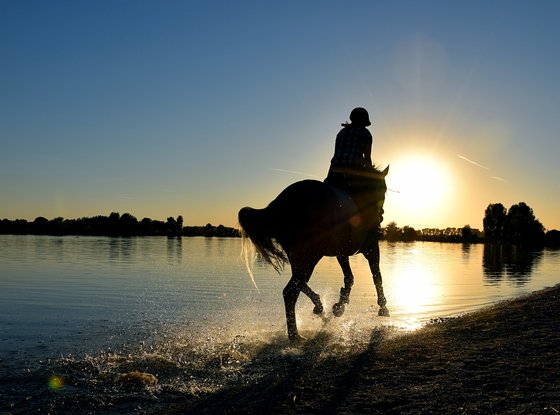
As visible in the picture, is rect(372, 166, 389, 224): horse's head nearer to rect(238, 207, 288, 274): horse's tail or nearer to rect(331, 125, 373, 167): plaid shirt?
rect(331, 125, 373, 167): plaid shirt

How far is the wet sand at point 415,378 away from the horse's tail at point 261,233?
1.61 m

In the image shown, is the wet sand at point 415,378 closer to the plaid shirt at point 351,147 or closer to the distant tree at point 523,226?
the plaid shirt at point 351,147

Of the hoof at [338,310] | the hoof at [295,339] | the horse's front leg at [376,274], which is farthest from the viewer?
the horse's front leg at [376,274]

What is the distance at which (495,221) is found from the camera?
142m

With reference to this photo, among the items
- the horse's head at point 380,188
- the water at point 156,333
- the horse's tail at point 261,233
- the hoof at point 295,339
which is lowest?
the water at point 156,333

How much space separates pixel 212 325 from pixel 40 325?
3.47 m

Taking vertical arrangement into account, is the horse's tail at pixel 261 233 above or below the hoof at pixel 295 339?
above

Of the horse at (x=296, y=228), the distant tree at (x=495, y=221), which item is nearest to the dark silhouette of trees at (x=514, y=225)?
the distant tree at (x=495, y=221)

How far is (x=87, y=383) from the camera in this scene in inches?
226

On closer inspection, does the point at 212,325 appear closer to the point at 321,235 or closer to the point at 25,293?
the point at 321,235

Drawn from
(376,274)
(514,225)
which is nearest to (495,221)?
(514,225)

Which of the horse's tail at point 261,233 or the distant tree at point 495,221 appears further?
the distant tree at point 495,221

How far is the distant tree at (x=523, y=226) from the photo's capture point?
126125 millimetres

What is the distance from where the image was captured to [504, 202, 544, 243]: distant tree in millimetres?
126125
